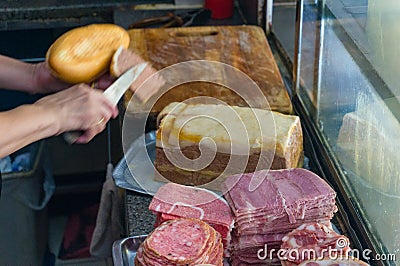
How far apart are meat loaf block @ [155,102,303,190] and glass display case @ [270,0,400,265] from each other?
113 millimetres

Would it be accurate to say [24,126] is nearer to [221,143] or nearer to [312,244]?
[221,143]

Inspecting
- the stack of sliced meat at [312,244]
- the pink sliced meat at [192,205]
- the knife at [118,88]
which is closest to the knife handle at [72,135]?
the knife at [118,88]

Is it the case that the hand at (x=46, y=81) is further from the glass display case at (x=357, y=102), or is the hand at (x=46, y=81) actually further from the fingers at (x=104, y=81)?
the glass display case at (x=357, y=102)

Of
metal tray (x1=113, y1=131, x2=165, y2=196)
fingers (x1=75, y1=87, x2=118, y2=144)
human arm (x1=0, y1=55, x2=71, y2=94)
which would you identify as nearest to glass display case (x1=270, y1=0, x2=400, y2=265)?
metal tray (x1=113, y1=131, x2=165, y2=196)

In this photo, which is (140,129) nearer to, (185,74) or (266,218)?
(185,74)

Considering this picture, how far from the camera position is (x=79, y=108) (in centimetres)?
131

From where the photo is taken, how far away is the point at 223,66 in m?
1.92

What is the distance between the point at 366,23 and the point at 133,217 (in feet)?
1.98

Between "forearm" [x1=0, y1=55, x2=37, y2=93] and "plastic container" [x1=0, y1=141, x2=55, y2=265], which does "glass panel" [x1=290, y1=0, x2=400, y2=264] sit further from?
"plastic container" [x1=0, y1=141, x2=55, y2=265]

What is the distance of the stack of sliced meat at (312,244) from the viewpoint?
1.16 metres

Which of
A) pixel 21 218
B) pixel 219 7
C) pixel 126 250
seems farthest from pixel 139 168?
pixel 219 7

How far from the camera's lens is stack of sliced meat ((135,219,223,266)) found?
1.15 meters

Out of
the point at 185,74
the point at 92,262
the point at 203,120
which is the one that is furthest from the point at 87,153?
the point at 203,120

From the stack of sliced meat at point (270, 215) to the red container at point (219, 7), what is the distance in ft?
4.26
